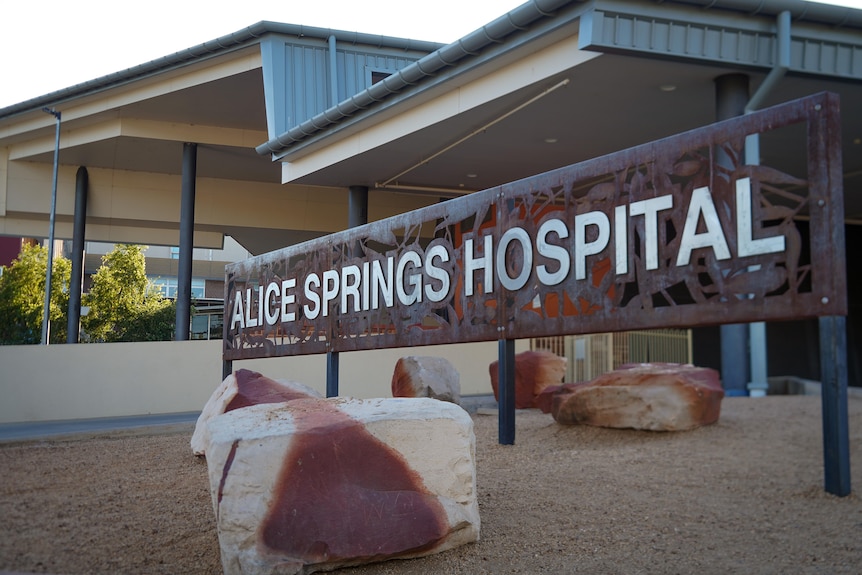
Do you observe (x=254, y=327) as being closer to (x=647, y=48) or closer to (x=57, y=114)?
(x=647, y=48)

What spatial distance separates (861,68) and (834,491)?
18.7 feet

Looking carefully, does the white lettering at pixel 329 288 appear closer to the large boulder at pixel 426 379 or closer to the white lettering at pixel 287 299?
the white lettering at pixel 287 299

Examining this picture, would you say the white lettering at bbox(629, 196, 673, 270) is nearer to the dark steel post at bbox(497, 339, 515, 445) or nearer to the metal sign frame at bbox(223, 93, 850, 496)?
the metal sign frame at bbox(223, 93, 850, 496)

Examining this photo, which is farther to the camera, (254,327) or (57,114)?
(57,114)

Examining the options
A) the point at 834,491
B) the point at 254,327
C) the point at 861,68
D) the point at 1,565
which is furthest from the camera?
the point at 254,327

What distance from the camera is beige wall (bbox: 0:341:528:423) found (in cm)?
1254

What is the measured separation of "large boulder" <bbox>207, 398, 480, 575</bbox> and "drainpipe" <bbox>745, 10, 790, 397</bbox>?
16.1 ft

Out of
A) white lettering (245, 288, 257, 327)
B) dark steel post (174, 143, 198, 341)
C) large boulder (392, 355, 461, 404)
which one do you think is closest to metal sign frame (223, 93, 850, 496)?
white lettering (245, 288, 257, 327)

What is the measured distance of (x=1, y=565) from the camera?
13.0 feet

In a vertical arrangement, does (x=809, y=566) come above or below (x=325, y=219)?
below

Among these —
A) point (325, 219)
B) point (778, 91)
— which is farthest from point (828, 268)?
point (325, 219)

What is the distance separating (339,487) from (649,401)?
375 cm

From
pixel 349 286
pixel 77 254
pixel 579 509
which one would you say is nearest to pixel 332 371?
pixel 349 286

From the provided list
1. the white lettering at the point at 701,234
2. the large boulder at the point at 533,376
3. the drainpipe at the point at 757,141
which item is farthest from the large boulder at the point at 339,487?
the large boulder at the point at 533,376
